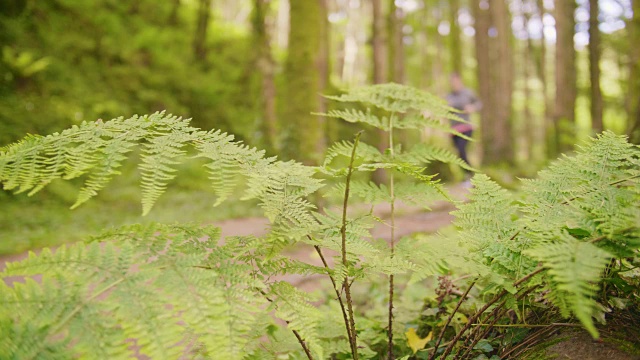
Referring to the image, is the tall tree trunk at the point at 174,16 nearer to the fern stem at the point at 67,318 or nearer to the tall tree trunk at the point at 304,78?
the tall tree trunk at the point at 304,78

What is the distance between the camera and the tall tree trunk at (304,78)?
6098 millimetres

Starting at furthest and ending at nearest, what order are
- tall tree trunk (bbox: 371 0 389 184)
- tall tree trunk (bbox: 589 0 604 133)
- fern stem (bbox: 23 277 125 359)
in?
tall tree trunk (bbox: 589 0 604 133), tall tree trunk (bbox: 371 0 389 184), fern stem (bbox: 23 277 125 359)

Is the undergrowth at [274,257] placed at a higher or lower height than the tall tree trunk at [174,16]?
lower

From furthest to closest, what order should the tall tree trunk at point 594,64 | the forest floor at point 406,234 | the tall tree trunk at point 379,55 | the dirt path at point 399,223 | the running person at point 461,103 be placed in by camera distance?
the tall tree trunk at point 594,64
the tall tree trunk at point 379,55
the running person at point 461,103
the dirt path at point 399,223
the forest floor at point 406,234

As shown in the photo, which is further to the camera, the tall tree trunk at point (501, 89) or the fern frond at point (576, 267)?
the tall tree trunk at point (501, 89)

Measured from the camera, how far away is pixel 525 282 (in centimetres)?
139

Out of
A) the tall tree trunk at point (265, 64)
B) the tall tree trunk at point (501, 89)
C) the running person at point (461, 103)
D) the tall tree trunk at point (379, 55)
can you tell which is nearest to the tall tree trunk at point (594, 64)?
the tall tree trunk at point (501, 89)

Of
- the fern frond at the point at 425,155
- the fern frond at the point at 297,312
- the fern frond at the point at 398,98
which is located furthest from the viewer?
the fern frond at the point at 398,98

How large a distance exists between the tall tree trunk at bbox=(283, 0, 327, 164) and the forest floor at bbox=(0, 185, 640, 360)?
1.33 meters

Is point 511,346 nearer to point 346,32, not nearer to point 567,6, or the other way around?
point 567,6

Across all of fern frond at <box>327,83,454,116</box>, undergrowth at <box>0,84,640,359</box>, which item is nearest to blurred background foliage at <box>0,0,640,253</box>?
fern frond at <box>327,83,454,116</box>

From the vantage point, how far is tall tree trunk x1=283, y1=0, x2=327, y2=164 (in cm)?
610

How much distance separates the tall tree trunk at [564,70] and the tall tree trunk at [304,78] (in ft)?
31.1

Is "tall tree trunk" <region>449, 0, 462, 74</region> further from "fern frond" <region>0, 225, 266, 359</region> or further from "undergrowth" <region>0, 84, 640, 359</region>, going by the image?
"fern frond" <region>0, 225, 266, 359</region>
